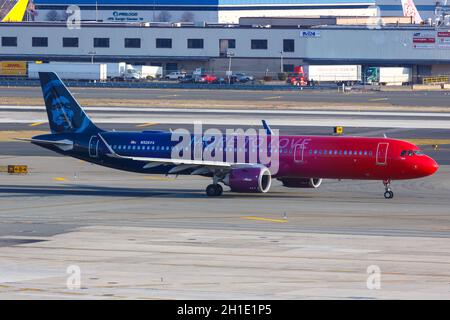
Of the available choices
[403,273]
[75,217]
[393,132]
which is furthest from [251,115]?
[403,273]

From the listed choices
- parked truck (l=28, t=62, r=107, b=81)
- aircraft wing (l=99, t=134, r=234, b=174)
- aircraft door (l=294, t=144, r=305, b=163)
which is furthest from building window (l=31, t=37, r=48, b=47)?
aircraft door (l=294, t=144, r=305, b=163)

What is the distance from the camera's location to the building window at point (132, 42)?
18650 centimetres

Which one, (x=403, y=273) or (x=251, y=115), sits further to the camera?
(x=251, y=115)

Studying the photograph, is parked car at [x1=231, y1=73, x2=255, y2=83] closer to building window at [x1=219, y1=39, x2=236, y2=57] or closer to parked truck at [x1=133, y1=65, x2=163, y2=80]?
building window at [x1=219, y1=39, x2=236, y2=57]

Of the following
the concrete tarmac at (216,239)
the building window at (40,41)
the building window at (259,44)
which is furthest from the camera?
the building window at (40,41)

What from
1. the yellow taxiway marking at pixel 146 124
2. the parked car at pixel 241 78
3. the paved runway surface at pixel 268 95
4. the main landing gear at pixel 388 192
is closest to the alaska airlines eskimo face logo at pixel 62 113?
the main landing gear at pixel 388 192

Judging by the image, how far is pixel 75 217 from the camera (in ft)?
170

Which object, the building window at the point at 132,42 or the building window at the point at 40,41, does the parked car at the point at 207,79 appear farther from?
the building window at the point at 40,41

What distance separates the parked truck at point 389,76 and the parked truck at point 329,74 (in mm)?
2528

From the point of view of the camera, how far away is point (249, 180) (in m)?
59.4

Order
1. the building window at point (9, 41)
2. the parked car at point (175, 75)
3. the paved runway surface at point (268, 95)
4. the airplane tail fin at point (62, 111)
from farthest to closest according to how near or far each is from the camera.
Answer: the building window at point (9, 41)
the parked car at point (175, 75)
the paved runway surface at point (268, 95)
the airplane tail fin at point (62, 111)
